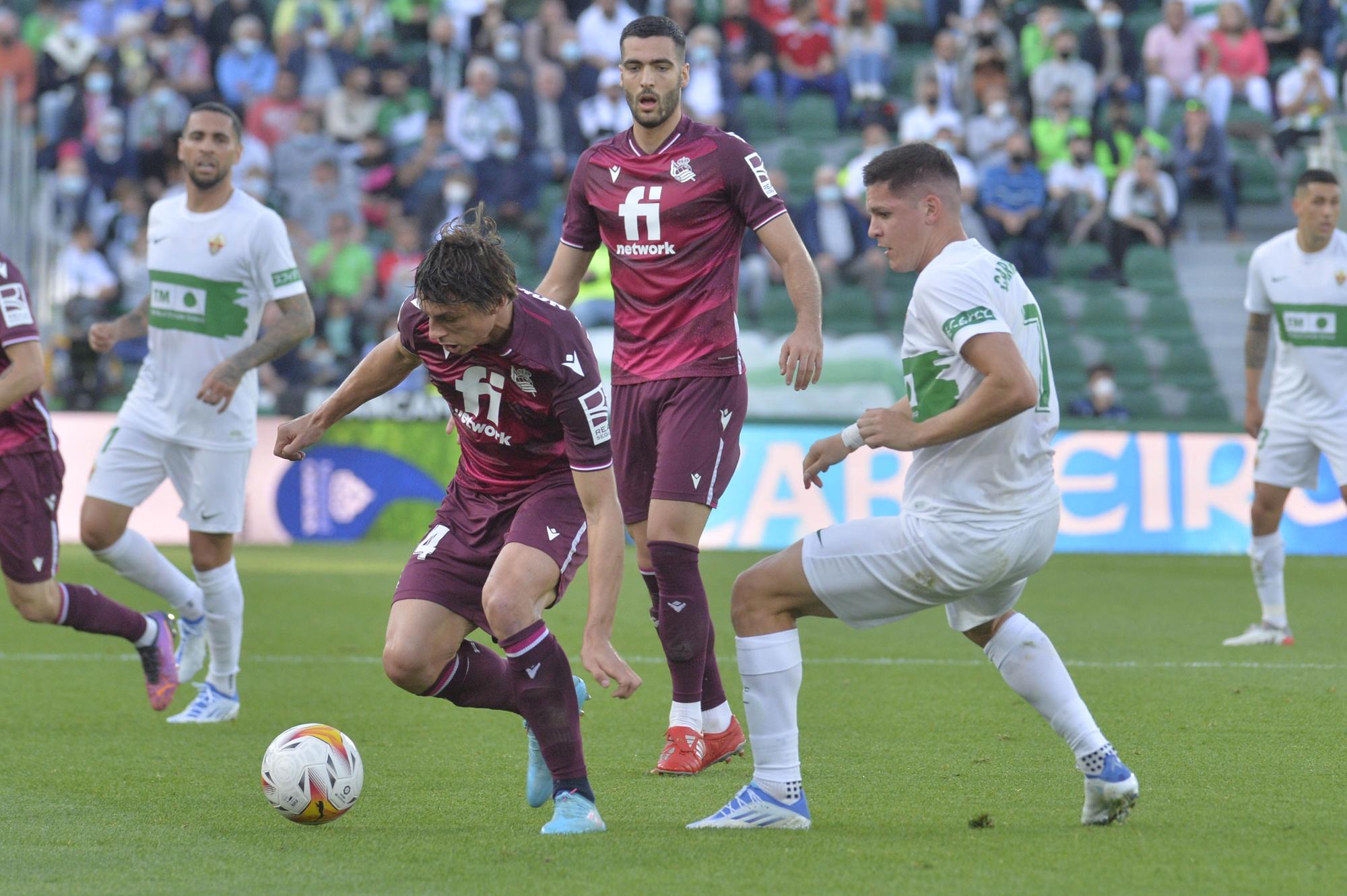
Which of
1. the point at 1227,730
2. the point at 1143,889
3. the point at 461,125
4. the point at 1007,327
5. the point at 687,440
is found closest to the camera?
the point at 1143,889

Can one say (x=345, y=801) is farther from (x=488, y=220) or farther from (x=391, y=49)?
(x=391, y=49)

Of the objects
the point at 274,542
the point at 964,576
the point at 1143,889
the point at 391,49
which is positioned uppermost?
the point at 391,49

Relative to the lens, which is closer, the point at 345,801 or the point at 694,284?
the point at 345,801

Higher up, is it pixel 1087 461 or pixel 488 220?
pixel 488 220

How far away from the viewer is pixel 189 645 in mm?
7738

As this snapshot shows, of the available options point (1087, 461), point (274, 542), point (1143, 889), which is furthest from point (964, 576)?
point (274, 542)

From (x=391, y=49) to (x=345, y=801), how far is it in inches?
665

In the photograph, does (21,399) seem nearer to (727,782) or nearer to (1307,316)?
(727,782)

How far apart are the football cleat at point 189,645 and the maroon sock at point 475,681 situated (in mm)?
2838

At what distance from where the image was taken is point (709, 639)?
6047 millimetres

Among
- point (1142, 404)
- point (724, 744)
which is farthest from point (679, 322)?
point (1142, 404)

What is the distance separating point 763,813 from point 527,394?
55.3 inches

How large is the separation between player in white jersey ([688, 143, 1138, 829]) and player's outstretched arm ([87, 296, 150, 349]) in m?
3.96

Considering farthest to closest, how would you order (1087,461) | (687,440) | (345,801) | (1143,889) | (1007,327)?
(1087,461), (687,440), (345,801), (1007,327), (1143,889)
